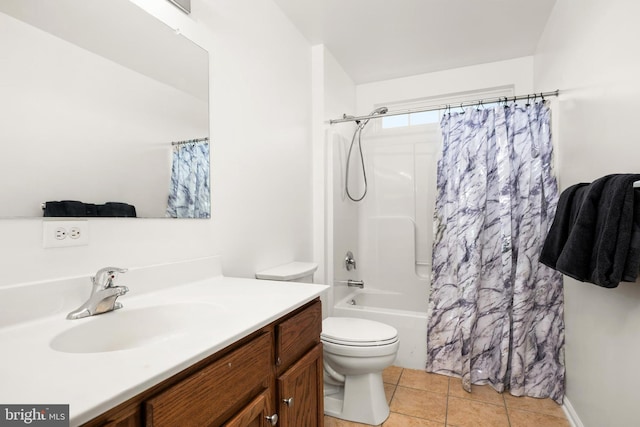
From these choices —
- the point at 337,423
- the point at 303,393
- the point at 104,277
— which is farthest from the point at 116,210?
the point at 337,423

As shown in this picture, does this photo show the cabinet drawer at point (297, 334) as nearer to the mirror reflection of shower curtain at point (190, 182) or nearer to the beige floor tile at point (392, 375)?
the mirror reflection of shower curtain at point (190, 182)

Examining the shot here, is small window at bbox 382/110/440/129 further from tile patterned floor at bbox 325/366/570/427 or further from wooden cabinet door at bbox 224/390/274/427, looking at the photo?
wooden cabinet door at bbox 224/390/274/427

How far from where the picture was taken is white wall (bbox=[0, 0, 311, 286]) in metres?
0.99

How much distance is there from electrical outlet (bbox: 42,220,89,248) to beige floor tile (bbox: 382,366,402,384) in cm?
195

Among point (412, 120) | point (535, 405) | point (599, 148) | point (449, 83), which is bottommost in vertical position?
point (535, 405)

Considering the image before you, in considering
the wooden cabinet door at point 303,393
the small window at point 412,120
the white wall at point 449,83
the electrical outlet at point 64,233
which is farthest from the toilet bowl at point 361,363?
the white wall at point 449,83

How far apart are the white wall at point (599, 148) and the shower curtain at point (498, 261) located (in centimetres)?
12

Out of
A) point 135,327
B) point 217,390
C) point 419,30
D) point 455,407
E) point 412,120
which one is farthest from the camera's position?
point 412,120

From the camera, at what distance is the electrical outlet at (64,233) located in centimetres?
91

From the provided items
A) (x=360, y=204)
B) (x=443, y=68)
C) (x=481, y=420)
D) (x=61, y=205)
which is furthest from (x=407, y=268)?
(x=61, y=205)

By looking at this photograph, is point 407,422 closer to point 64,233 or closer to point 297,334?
point 297,334

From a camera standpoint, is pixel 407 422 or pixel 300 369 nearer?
pixel 300 369

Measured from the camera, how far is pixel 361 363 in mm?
1706

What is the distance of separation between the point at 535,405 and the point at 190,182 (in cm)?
221
